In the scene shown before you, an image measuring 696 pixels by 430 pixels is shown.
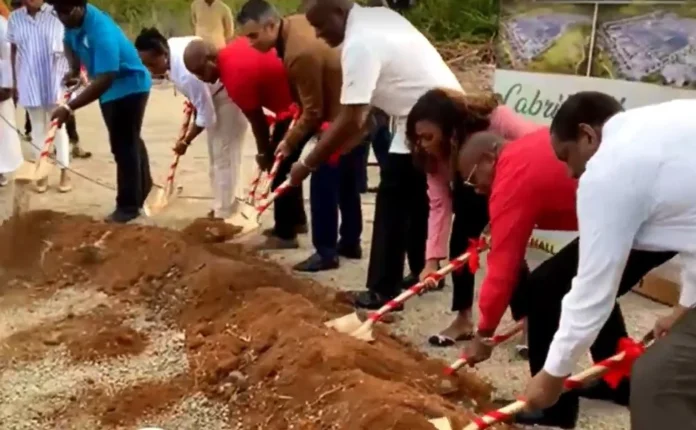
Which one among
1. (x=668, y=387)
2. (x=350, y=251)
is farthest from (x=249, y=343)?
(x=350, y=251)

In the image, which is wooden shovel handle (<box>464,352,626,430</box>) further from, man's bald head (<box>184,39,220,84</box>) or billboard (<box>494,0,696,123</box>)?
man's bald head (<box>184,39,220,84</box>)

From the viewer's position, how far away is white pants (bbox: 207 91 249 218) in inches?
223

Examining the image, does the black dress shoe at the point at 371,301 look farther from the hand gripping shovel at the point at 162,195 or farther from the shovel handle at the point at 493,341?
the hand gripping shovel at the point at 162,195

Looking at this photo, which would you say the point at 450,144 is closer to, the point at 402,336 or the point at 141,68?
the point at 402,336

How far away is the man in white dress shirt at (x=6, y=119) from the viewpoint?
22.7 feet

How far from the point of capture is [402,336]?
4223 mm

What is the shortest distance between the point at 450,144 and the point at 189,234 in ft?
7.69

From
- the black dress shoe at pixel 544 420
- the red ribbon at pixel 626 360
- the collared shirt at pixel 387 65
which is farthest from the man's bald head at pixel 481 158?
the collared shirt at pixel 387 65

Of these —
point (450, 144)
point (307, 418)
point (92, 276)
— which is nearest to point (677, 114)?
point (450, 144)

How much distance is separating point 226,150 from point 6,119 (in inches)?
81.6

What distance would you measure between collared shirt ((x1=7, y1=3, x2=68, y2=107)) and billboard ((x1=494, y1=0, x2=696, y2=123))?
3.29 metres

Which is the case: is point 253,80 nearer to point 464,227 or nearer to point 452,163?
point 464,227

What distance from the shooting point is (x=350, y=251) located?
543 cm

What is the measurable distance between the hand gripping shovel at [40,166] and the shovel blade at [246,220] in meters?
1.41
